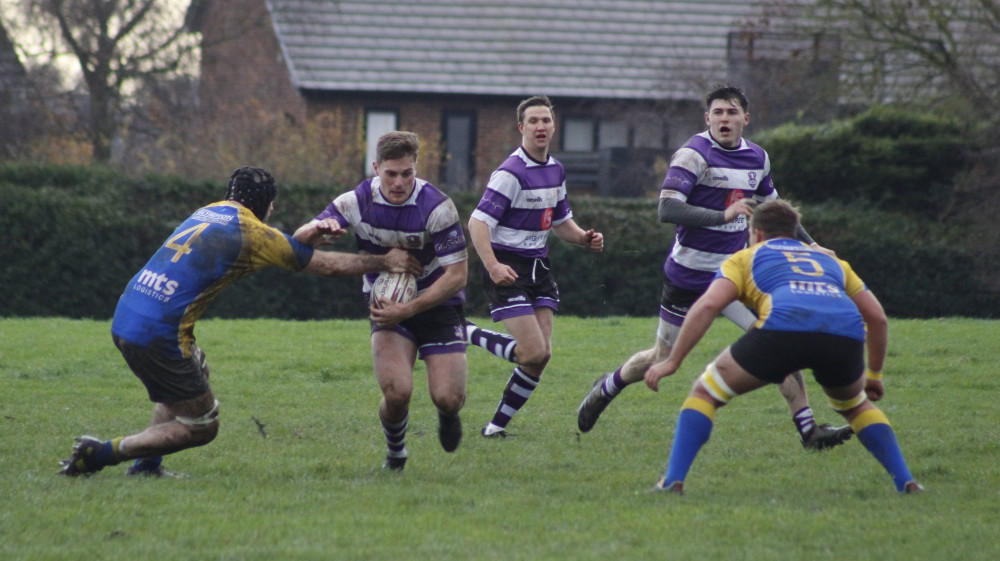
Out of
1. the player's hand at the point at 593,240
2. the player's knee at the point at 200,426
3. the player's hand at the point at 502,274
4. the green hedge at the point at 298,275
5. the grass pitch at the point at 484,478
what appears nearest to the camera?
the grass pitch at the point at 484,478

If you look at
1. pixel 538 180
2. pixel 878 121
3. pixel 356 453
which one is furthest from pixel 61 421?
pixel 878 121

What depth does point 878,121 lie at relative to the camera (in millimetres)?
19250

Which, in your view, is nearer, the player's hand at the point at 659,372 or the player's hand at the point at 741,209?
the player's hand at the point at 659,372

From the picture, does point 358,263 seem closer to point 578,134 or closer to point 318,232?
point 318,232

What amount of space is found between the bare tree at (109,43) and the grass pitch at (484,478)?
50.5 ft

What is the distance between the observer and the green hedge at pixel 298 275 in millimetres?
16625

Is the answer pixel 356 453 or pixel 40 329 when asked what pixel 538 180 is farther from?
pixel 40 329

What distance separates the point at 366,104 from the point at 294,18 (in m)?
2.71

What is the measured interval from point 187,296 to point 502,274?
7.01 feet

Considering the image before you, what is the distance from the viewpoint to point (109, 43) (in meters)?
25.6

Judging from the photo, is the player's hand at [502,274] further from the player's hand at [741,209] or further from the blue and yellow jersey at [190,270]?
the blue and yellow jersey at [190,270]

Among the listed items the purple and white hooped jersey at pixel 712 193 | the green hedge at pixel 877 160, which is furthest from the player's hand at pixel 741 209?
the green hedge at pixel 877 160

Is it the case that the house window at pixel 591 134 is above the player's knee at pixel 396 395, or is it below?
above

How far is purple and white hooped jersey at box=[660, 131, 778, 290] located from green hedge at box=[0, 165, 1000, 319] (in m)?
9.25
